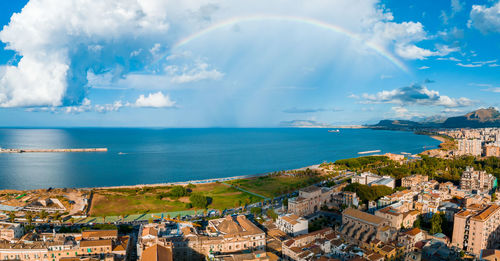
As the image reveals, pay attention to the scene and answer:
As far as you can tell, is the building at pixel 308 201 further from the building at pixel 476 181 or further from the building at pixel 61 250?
the building at pixel 476 181

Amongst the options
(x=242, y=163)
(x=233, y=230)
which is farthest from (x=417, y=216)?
(x=242, y=163)

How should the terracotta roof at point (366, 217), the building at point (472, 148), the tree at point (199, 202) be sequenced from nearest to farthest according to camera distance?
the terracotta roof at point (366, 217)
the tree at point (199, 202)
the building at point (472, 148)

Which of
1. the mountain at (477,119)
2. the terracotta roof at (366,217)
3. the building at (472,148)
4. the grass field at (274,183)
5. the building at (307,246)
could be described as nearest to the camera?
the building at (307,246)

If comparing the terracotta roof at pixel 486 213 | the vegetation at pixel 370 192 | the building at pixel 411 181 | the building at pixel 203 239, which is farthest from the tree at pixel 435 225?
the building at pixel 203 239

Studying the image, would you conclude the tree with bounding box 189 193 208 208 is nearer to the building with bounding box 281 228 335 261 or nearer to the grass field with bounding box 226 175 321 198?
the grass field with bounding box 226 175 321 198

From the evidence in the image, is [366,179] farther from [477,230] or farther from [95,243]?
[95,243]

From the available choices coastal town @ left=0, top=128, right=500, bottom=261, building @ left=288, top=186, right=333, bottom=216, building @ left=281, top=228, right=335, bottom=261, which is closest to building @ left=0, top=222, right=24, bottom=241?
coastal town @ left=0, top=128, right=500, bottom=261

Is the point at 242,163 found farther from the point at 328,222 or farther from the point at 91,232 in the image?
the point at 91,232
